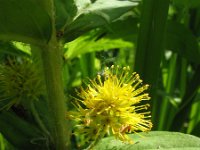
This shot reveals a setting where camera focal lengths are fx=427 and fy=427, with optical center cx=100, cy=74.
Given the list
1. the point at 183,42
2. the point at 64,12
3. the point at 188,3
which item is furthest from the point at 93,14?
the point at 183,42

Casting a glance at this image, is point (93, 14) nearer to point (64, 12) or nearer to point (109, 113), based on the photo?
point (64, 12)

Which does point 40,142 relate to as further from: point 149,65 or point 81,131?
point 149,65

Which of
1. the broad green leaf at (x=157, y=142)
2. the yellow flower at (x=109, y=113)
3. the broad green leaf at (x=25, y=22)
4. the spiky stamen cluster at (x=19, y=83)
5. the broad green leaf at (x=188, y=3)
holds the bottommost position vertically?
the broad green leaf at (x=157, y=142)

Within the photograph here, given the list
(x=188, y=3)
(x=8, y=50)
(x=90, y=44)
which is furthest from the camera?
(x=90, y=44)

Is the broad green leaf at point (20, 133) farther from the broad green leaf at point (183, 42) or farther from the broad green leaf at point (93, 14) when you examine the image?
the broad green leaf at point (183, 42)

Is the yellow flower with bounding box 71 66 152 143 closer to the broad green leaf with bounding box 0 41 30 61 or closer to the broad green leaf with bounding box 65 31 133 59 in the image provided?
the broad green leaf with bounding box 0 41 30 61

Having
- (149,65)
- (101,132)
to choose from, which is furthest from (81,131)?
(149,65)

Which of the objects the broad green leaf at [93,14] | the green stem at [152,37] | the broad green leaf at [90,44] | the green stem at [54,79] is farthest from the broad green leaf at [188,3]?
the green stem at [54,79]

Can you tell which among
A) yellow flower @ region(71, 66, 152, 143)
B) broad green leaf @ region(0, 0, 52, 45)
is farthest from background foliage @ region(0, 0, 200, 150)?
yellow flower @ region(71, 66, 152, 143)
